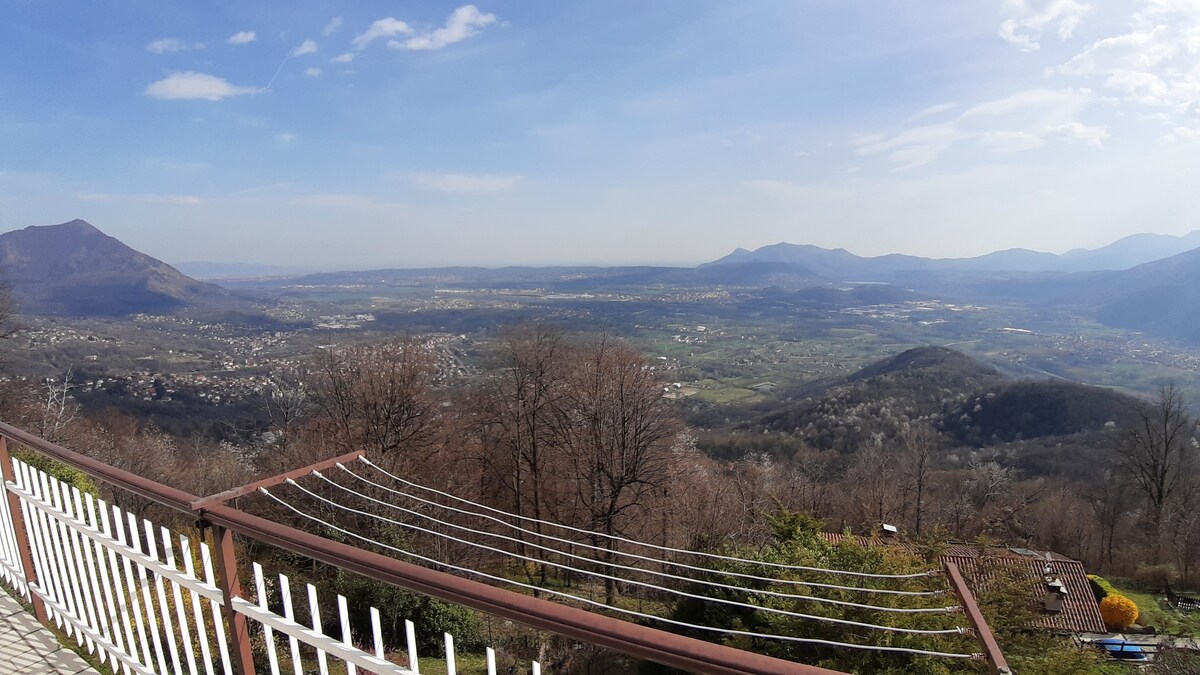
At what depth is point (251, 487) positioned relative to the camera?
240 cm

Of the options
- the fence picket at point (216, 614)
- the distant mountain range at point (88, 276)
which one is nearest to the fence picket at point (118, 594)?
the fence picket at point (216, 614)

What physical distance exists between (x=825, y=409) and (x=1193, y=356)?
303ft

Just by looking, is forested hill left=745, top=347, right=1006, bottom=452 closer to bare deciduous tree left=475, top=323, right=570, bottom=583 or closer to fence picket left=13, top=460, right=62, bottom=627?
bare deciduous tree left=475, top=323, right=570, bottom=583

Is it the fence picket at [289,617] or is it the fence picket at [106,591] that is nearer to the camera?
the fence picket at [289,617]

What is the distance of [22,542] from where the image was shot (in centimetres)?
349

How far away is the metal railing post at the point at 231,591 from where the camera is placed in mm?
2004

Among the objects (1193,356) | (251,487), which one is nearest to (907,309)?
(1193,356)

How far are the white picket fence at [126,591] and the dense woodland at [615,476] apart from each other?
21.4 ft

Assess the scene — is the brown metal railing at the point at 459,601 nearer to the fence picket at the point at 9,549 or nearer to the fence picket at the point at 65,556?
the fence picket at the point at 65,556

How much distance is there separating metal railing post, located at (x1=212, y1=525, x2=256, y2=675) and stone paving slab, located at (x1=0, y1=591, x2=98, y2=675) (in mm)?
1739

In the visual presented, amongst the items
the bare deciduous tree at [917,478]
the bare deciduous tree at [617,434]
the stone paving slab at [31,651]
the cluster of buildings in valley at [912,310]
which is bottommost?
the cluster of buildings in valley at [912,310]

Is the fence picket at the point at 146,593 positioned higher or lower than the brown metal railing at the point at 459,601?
lower

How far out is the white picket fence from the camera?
1954 millimetres

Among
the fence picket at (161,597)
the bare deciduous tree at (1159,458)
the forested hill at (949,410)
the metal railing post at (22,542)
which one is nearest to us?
the fence picket at (161,597)
